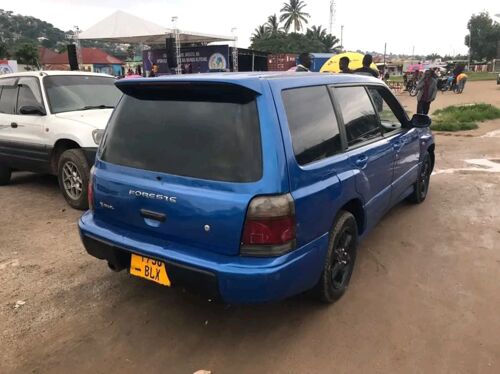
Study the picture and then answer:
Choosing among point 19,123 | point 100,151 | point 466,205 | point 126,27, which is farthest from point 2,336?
point 126,27

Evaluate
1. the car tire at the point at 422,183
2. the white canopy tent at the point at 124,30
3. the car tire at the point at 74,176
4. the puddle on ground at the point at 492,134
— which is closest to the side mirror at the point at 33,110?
the car tire at the point at 74,176

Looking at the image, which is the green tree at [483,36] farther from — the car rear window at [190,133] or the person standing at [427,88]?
the car rear window at [190,133]

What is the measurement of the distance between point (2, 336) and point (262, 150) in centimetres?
218

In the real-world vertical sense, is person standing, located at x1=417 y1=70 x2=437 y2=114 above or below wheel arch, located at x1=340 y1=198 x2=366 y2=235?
above

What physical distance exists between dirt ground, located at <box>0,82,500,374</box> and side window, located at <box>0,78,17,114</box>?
2.45 m

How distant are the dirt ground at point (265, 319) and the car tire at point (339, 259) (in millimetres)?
132

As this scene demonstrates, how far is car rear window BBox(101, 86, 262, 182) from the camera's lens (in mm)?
2500

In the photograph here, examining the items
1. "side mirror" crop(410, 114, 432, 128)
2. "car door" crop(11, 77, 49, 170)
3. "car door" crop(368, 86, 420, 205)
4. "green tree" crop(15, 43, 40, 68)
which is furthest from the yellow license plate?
"green tree" crop(15, 43, 40, 68)

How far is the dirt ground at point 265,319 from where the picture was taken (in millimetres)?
2650

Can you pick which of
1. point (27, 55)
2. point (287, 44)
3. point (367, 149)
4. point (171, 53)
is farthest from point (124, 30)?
point (287, 44)

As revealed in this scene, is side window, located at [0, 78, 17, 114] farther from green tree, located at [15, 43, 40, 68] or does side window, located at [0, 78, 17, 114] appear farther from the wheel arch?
green tree, located at [15, 43, 40, 68]

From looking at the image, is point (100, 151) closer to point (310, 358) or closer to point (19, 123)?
point (310, 358)

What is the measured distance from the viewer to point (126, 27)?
23344mm

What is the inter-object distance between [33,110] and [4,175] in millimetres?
1580
